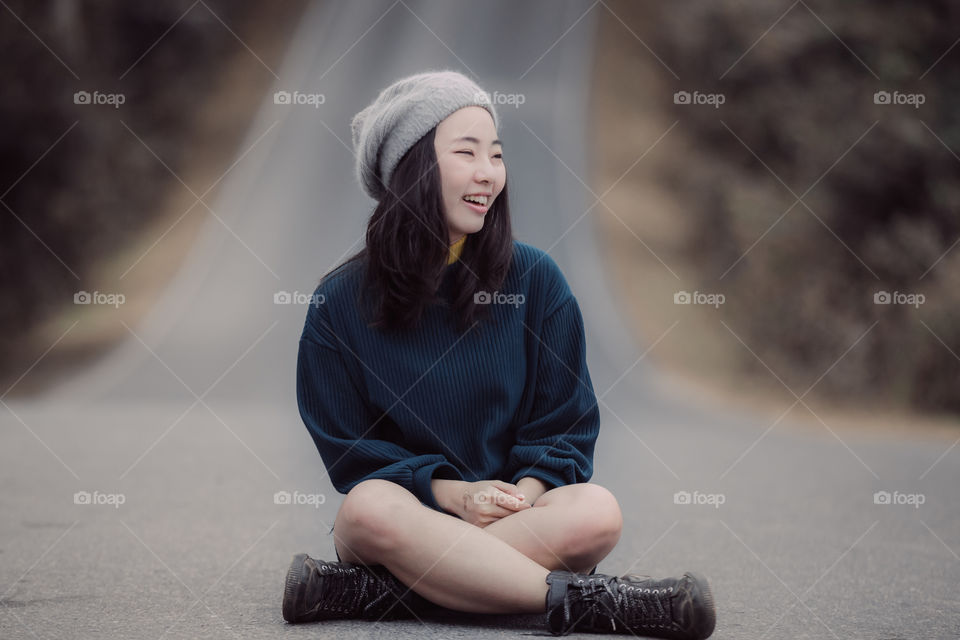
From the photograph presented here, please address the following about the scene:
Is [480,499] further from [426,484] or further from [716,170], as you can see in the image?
[716,170]

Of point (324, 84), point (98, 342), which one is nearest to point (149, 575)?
point (98, 342)

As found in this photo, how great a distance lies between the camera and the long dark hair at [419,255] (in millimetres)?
2736

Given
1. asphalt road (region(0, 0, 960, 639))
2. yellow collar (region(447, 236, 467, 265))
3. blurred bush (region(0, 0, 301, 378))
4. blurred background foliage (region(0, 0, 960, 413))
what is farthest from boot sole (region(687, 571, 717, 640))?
blurred bush (region(0, 0, 301, 378))

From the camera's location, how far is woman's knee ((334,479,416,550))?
96.8 inches

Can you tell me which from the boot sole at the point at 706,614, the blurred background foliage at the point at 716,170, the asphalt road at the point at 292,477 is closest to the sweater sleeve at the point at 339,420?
the asphalt road at the point at 292,477

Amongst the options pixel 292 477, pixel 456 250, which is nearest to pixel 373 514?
pixel 456 250

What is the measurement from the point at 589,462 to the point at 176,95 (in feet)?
42.0

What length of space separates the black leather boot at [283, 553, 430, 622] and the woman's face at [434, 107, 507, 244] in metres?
0.85

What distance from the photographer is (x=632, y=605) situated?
7.78 feet

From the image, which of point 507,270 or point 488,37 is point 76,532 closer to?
point 507,270

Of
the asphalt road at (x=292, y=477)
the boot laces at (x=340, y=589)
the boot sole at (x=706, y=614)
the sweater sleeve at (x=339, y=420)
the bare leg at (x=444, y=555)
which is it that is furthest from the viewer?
the asphalt road at (x=292, y=477)

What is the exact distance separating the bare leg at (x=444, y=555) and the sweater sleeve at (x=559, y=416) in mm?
300

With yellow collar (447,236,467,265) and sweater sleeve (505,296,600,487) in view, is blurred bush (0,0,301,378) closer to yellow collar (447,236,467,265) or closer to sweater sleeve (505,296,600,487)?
yellow collar (447,236,467,265)

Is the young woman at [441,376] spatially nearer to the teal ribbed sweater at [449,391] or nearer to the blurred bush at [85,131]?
the teal ribbed sweater at [449,391]
